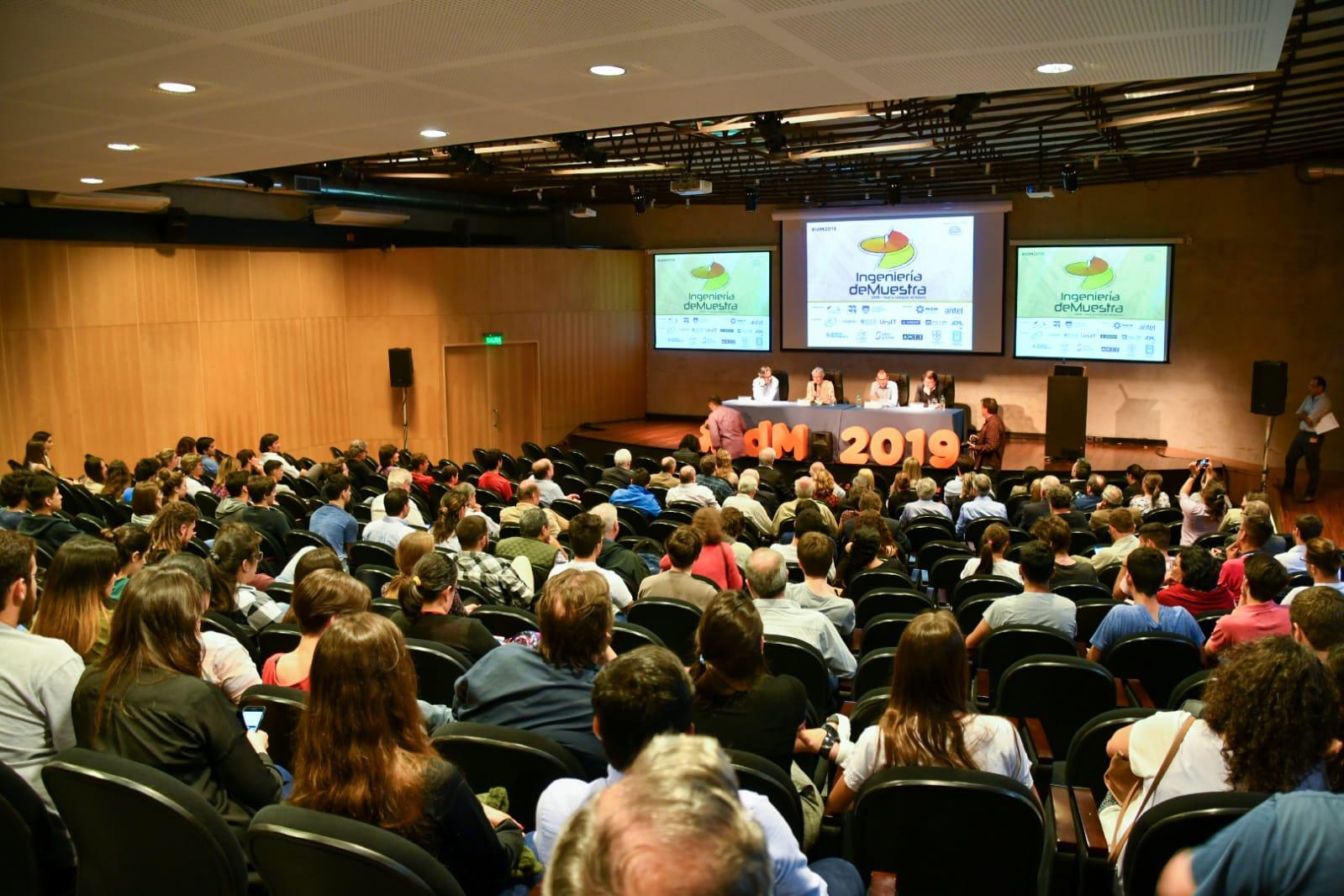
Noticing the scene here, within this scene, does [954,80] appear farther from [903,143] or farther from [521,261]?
[521,261]

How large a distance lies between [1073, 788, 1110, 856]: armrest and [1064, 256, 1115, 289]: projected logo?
43.2 ft

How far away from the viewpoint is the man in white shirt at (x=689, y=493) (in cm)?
841

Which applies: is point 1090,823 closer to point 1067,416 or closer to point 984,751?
point 984,751

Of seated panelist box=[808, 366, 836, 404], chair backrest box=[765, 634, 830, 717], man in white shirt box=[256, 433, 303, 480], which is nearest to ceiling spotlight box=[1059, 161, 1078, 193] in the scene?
seated panelist box=[808, 366, 836, 404]

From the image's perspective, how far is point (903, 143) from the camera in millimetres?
10992

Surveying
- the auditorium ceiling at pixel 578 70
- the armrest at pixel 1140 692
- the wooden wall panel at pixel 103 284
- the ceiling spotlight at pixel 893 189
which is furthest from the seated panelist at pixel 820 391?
the armrest at pixel 1140 692

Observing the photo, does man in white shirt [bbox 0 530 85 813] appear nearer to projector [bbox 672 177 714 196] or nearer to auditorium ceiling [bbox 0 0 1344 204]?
auditorium ceiling [bbox 0 0 1344 204]

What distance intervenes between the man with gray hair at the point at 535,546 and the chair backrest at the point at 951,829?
3268 mm

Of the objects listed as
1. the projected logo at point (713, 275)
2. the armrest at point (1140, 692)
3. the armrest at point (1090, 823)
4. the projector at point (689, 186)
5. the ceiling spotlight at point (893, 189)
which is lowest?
the armrest at point (1140, 692)

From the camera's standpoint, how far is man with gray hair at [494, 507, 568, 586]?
227 inches

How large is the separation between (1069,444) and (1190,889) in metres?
12.3

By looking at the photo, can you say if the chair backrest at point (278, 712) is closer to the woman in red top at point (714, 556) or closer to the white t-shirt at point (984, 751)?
the white t-shirt at point (984, 751)

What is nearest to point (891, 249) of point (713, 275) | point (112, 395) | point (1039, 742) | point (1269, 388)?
point (713, 275)

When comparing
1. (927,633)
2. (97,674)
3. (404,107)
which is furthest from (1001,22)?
(97,674)
